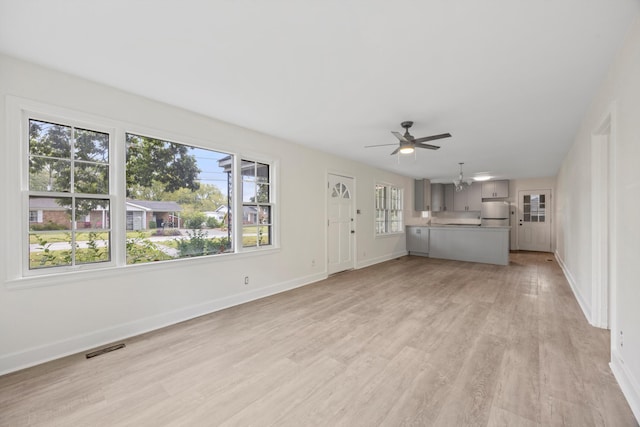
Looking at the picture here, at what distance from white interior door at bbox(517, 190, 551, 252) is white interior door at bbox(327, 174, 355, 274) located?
6731 millimetres

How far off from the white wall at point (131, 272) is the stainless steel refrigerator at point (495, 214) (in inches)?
283

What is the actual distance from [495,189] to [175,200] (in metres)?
9.80

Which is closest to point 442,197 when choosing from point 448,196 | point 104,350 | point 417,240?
point 448,196

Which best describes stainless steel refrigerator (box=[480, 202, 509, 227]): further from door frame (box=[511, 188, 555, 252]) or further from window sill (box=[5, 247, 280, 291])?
window sill (box=[5, 247, 280, 291])

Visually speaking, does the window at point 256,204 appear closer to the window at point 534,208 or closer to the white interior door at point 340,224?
the white interior door at point 340,224

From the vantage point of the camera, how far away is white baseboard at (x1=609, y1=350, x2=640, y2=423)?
170cm

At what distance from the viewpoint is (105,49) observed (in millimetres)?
2096

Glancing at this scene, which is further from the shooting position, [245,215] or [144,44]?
[245,215]

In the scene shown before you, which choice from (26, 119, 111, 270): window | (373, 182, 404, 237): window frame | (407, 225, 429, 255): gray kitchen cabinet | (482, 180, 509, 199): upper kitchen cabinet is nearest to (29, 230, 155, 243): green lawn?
(26, 119, 111, 270): window

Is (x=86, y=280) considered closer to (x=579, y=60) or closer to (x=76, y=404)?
(x=76, y=404)

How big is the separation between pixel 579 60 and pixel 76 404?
174 inches

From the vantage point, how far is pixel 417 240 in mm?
8258

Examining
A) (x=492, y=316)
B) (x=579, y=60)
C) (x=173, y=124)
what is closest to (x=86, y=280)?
(x=173, y=124)

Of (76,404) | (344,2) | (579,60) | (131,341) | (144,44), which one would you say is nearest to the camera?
(344,2)
